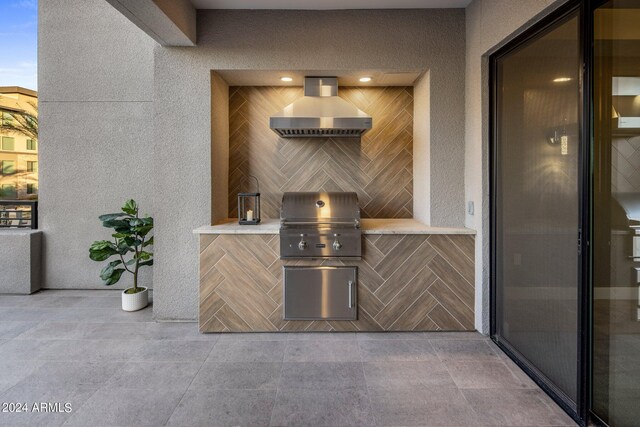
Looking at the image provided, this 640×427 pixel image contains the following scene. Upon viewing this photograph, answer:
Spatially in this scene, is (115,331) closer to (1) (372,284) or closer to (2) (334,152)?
(1) (372,284)

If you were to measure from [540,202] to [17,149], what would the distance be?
19.0 ft

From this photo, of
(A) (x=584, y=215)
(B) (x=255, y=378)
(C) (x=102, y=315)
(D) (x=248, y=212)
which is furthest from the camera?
(C) (x=102, y=315)

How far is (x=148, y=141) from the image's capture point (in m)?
4.10

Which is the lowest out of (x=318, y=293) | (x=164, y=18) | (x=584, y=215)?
(x=318, y=293)

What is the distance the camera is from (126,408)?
1.98 meters

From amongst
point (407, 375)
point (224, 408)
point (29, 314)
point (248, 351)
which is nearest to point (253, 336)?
point (248, 351)

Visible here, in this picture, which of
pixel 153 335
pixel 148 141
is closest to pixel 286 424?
pixel 153 335

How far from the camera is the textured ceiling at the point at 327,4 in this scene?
298 cm

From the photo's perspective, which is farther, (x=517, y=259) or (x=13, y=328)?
(x=13, y=328)

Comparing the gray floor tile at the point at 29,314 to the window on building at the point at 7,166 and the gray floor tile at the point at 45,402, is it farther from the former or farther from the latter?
the window on building at the point at 7,166

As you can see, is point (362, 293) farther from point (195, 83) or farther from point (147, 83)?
point (147, 83)

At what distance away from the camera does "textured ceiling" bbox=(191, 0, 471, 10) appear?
117 inches

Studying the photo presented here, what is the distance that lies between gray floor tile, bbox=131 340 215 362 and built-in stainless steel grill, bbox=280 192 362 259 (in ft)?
3.10

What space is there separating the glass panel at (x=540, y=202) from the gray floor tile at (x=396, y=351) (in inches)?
23.6
